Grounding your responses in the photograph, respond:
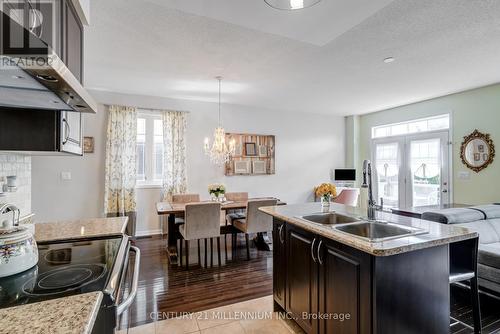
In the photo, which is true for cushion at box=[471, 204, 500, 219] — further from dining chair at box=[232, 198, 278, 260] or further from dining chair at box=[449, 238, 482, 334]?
dining chair at box=[232, 198, 278, 260]

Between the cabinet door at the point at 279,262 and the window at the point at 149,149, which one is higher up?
the window at the point at 149,149

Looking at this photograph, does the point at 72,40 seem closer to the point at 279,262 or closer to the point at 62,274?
the point at 62,274

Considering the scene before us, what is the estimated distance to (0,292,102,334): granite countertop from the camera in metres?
0.67

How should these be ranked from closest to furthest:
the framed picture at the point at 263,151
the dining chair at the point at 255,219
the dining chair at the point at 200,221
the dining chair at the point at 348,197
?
the dining chair at the point at 200,221 → the dining chair at the point at 255,219 → the dining chair at the point at 348,197 → the framed picture at the point at 263,151

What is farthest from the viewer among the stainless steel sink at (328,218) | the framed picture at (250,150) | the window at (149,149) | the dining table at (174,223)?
the framed picture at (250,150)

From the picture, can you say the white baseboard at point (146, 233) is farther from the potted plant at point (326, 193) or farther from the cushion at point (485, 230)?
the cushion at point (485, 230)

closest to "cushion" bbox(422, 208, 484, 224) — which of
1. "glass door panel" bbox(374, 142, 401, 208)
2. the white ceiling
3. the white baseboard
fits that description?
the white ceiling

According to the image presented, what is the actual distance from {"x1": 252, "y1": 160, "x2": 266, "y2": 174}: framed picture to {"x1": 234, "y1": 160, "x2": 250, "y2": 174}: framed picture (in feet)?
0.51

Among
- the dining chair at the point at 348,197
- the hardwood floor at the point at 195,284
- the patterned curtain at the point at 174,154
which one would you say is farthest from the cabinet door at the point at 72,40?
the dining chair at the point at 348,197

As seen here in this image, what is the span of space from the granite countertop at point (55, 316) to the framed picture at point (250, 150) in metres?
4.92

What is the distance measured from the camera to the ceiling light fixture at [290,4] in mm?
1818

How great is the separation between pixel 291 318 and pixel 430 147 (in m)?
4.75

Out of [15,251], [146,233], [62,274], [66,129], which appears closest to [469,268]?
[62,274]

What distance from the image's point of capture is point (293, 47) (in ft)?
9.32
